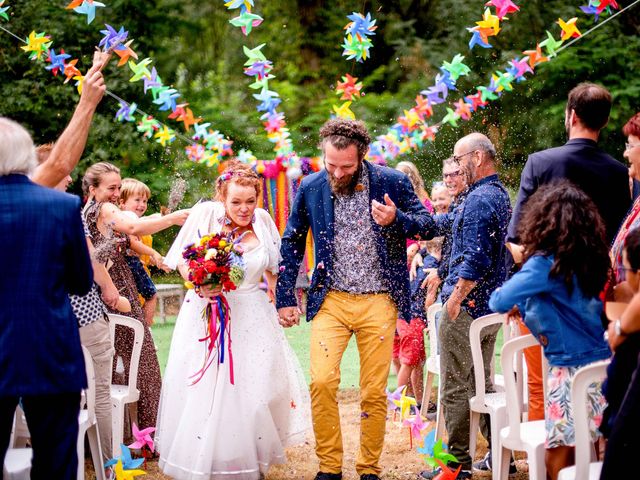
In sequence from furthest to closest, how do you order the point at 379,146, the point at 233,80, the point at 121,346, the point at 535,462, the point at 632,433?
the point at 233,80
the point at 379,146
the point at 121,346
the point at 535,462
the point at 632,433

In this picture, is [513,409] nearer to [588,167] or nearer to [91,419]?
[588,167]

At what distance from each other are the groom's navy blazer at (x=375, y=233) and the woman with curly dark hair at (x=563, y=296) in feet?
4.18

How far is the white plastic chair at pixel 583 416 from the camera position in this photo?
10.8ft

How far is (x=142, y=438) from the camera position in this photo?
5.39 metres

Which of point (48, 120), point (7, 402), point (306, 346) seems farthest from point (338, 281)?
point (48, 120)

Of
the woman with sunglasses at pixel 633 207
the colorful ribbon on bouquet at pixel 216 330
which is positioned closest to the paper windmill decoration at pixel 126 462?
the colorful ribbon on bouquet at pixel 216 330

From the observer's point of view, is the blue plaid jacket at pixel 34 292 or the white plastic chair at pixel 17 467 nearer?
the blue plaid jacket at pixel 34 292

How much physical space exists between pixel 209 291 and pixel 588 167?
6.92 ft

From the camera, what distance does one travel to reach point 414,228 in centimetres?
484

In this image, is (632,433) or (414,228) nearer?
(632,433)

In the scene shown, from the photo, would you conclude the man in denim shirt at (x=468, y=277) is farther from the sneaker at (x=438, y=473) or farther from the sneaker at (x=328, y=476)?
the sneaker at (x=328, y=476)

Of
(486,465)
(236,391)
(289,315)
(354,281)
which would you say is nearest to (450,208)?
(354,281)

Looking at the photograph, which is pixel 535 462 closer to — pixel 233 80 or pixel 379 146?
pixel 379 146

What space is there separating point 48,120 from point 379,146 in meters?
5.77
